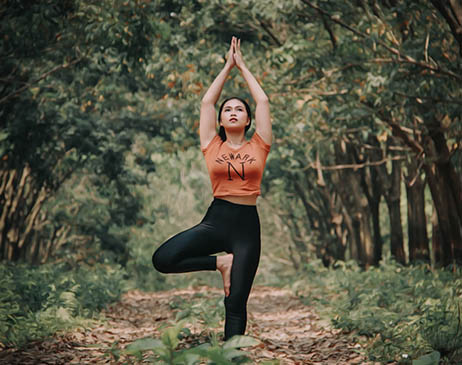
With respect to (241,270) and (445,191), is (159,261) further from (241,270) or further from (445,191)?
(445,191)

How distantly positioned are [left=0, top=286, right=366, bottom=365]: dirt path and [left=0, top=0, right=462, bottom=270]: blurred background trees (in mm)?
4165

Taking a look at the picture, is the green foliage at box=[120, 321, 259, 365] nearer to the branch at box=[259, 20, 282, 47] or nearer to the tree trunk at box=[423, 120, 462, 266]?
the tree trunk at box=[423, 120, 462, 266]

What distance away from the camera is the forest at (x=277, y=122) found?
9383mm

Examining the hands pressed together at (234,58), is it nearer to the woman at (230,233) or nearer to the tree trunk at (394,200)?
the woman at (230,233)

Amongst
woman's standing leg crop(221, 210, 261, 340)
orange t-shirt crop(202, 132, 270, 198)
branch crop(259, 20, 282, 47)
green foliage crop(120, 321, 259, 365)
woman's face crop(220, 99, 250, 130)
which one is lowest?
green foliage crop(120, 321, 259, 365)

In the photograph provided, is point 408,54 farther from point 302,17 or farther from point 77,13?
point 77,13

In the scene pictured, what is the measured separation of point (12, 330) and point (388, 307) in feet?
20.3

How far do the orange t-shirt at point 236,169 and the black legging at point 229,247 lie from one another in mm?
136

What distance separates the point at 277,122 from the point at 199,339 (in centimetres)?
1170

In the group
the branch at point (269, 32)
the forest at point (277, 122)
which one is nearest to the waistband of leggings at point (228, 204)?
the forest at point (277, 122)

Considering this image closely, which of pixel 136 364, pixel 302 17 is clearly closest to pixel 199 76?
pixel 302 17

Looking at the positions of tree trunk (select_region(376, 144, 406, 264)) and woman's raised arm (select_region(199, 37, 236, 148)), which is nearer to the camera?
woman's raised arm (select_region(199, 37, 236, 148))

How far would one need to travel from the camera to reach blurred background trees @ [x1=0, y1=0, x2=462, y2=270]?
37.4 ft

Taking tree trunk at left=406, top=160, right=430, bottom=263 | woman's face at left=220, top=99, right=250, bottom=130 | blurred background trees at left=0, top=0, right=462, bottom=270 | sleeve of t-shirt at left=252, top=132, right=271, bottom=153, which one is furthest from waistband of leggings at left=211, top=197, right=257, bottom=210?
tree trunk at left=406, top=160, right=430, bottom=263
